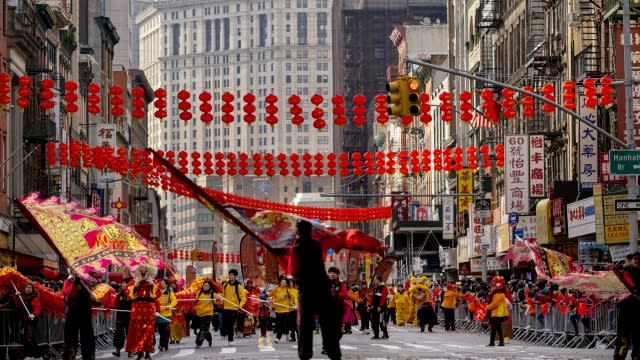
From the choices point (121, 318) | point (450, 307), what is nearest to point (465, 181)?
point (450, 307)

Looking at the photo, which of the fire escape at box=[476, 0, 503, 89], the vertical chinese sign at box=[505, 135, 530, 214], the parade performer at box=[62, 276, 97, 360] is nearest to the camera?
the parade performer at box=[62, 276, 97, 360]

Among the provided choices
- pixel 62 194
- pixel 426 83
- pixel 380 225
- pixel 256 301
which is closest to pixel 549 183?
pixel 256 301

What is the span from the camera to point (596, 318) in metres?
32.3

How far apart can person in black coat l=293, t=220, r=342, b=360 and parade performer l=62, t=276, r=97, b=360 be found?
7.18 m

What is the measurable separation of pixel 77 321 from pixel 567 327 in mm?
13467

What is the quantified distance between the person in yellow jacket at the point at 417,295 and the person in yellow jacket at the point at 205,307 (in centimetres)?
1673

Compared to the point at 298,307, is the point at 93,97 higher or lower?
higher

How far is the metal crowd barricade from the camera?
1252 inches

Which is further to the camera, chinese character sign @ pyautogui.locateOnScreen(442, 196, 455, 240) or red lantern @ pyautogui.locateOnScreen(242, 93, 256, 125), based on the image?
chinese character sign @ pyautogui.locateOnScreen(442, 196, 455, 240)

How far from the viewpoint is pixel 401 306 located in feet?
184

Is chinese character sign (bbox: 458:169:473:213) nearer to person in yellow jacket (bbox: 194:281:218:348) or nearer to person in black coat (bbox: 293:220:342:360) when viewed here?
person in yellow jacket (bbox: 194:281:218:348)

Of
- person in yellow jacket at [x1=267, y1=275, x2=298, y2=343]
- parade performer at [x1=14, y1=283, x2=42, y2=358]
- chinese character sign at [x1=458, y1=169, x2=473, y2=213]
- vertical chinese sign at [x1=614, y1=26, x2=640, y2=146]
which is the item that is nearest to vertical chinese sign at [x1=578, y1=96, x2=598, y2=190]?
vertical chinese sign at [x1=614, y1=26, x2=640, y2=146]

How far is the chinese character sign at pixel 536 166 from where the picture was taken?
180 ft

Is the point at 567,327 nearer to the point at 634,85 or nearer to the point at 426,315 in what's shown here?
the point at 634,85
